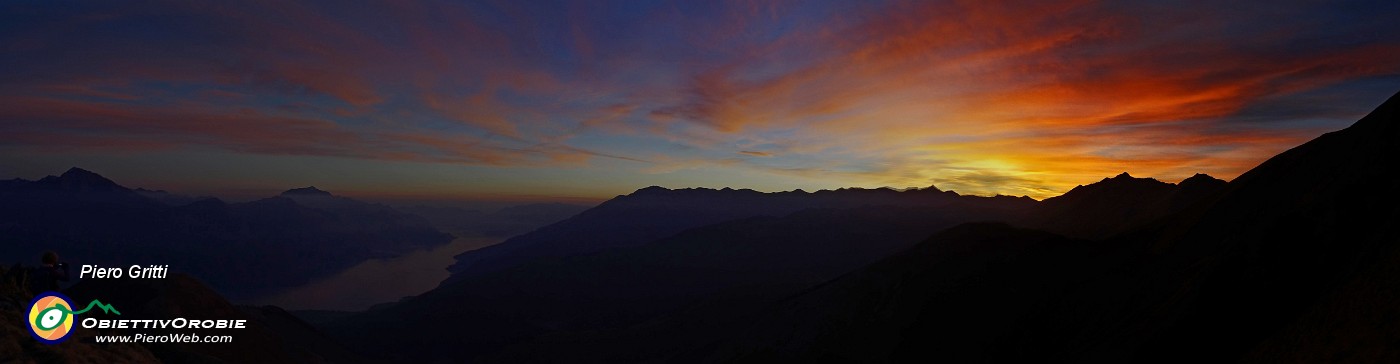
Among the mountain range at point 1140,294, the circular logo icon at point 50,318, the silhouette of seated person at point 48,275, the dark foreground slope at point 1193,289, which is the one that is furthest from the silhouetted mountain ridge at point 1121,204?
the silhouette of seated person at point 48,275

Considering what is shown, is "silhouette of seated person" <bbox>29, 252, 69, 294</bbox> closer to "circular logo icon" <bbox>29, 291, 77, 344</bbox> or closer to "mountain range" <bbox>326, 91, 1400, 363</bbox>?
"circular logo icon" <bbox>29, 291, 77, 344</bbox>

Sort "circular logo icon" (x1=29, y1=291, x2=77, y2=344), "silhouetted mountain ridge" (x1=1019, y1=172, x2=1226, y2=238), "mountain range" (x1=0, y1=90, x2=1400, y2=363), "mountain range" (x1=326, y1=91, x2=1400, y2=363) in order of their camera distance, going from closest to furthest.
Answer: "circular logo icon" (x1=29, y1=291, x2=77, y2=344)
"mountain range" (x1=0, y1=90, x2=1400, y2=363)
"mountain range" (x1=326, y1=91, x2=1400, y2=363)
"silhouetted mountain ridge" (x1=1019, y1=172, x2=1226, y2=238)

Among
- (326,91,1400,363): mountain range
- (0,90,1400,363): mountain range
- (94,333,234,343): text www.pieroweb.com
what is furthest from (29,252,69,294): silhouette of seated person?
(326,91,1400,363): mountain range

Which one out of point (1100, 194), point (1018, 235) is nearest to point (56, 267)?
point (1018, 235)

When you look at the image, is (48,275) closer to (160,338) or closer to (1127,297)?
(160,338)

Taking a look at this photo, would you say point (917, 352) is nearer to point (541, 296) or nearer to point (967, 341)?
point (967, 341)

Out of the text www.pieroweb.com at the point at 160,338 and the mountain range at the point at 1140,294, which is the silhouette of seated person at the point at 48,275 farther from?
the mountain range at the point at 1140,294

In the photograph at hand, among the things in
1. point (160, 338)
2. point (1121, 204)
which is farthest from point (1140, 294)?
point (1121, 204)
